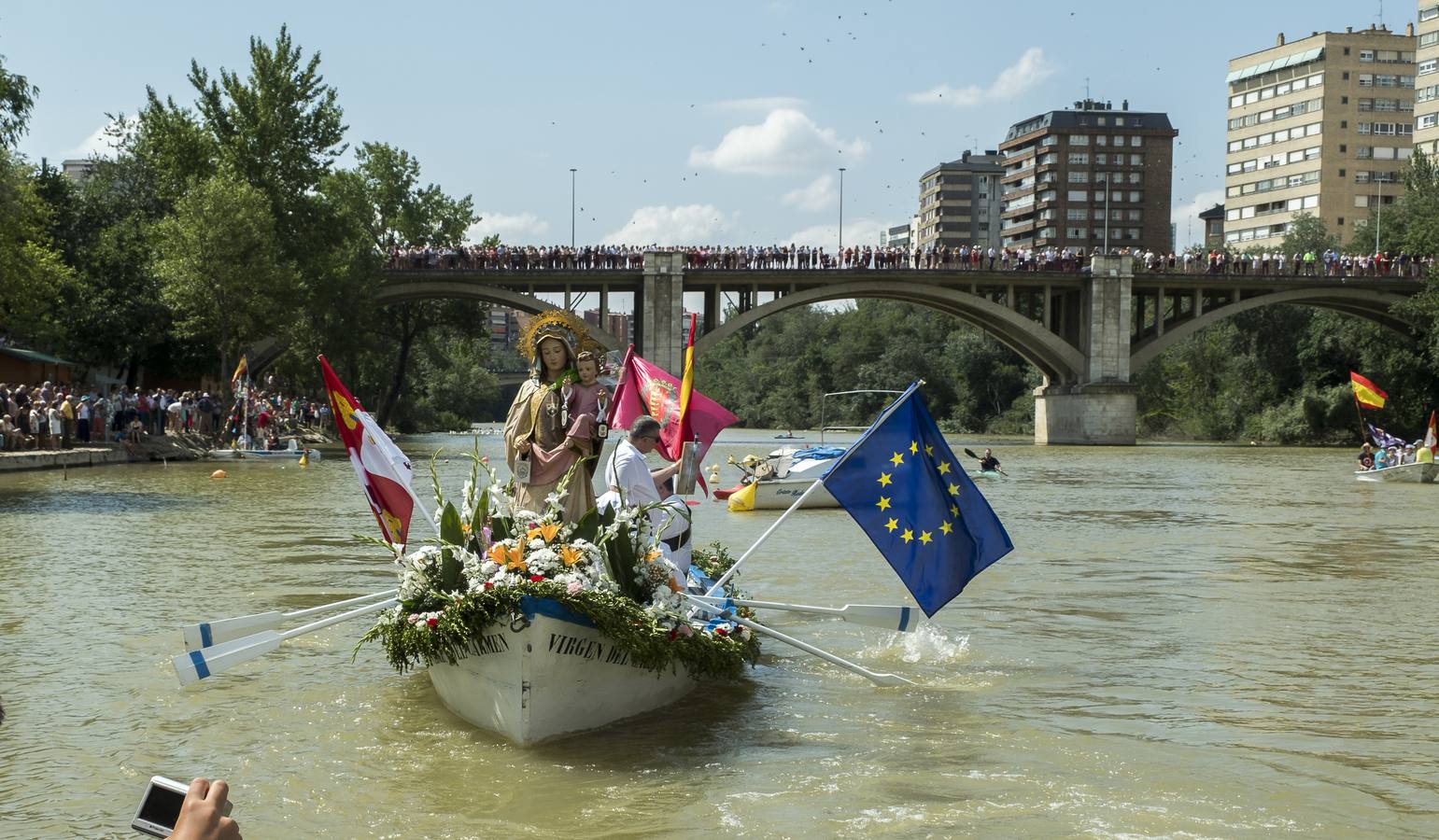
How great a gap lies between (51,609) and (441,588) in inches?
284

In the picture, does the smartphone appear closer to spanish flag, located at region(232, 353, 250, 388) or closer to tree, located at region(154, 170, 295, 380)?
spanish flag, located at region(232, 353, 250, 388)

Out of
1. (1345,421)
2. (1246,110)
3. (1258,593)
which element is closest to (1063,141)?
(1246,110)

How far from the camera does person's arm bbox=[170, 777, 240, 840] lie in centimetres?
277

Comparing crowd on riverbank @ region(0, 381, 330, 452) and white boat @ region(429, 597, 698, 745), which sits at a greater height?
crowd on riverbank @ region(0, 381, 330, 452)

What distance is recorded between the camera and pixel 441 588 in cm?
901

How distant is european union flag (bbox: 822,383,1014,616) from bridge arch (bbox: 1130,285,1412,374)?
61.8 meters

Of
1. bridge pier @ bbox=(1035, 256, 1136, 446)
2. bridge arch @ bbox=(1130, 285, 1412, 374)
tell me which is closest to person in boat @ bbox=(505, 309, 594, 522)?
bridge pier @ bbox=(1035, 256, 1136, 446)

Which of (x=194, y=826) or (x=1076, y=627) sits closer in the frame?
(x=194, y=826)

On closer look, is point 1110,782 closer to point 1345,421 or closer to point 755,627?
point 755,627

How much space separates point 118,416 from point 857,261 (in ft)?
114

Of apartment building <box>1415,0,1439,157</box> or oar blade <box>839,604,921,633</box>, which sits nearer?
oar blade <box>839,604,921,633</box>

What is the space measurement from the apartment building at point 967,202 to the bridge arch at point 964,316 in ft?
344

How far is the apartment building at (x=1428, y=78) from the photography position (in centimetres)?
10269

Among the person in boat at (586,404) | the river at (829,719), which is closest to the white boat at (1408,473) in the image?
the river at (829,719)
